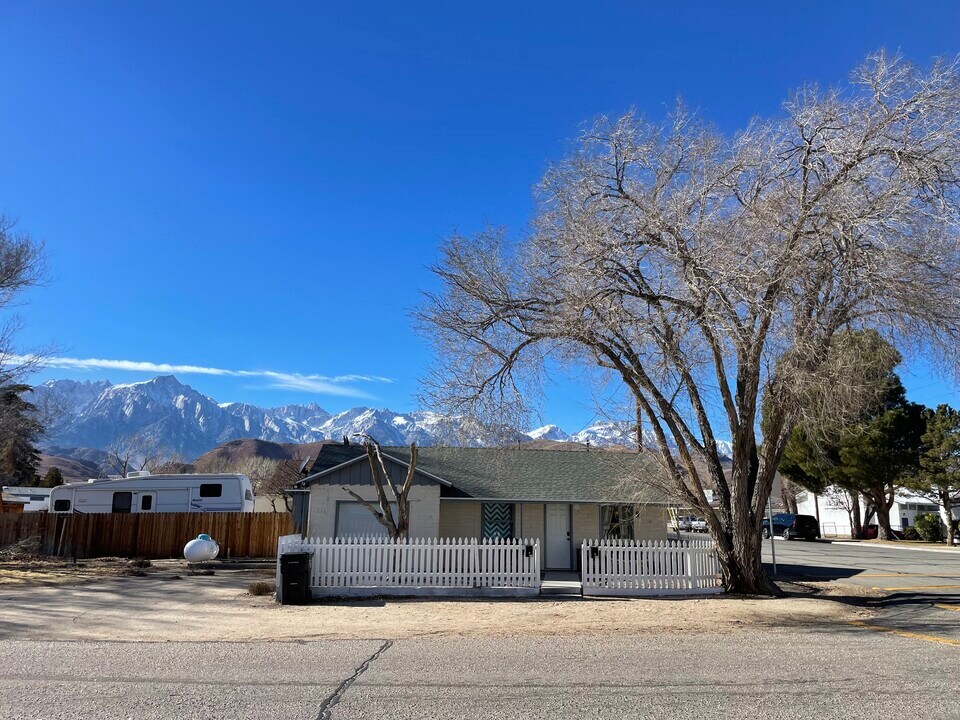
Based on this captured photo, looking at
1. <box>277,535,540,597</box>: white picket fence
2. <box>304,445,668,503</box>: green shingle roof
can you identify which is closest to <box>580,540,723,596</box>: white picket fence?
<box>277,535,540,597</box>: white picket fence

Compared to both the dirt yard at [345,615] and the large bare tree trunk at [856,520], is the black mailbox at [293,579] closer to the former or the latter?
the dirt yard at [345,615]

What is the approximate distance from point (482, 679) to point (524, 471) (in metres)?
17.8

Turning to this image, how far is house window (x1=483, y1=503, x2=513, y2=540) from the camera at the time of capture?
2366cm

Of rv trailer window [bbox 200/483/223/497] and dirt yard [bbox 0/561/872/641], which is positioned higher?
rv trailer window [bbox 200/483/223/497]

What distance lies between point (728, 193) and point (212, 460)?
464 feet

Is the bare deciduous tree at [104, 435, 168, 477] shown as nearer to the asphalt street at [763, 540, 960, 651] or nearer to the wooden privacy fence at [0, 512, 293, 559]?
the wooden privacy fence at [0, 512, 293, 559]

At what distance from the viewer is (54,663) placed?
8.02 metres

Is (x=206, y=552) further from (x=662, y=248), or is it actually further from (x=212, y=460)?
(x=212, y=460)

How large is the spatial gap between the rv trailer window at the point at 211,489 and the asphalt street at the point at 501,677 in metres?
19.8

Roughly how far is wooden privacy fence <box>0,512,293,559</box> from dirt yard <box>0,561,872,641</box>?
31.8 ft

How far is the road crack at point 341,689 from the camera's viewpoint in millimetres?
6092

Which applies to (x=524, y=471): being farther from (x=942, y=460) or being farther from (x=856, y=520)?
(x=856, y=520)

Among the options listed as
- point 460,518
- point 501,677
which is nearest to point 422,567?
point 460,518

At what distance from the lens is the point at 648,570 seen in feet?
54.0
